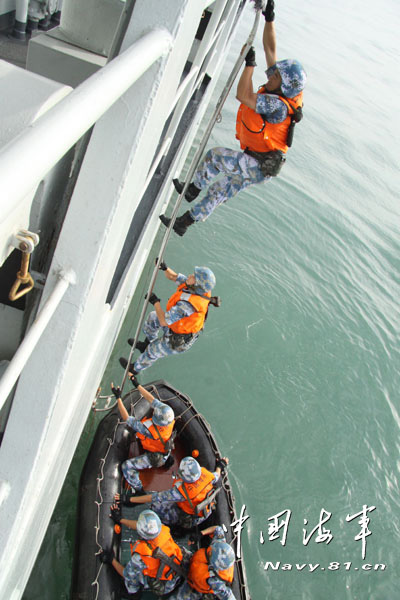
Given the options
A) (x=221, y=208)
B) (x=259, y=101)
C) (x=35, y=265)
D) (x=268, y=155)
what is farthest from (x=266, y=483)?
(x=221, y=208)

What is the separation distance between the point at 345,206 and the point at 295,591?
1124cm

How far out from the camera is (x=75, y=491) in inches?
231

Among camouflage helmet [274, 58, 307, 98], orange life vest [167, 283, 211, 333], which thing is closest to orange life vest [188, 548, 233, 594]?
orange life vest [167, 283, 211, 333]

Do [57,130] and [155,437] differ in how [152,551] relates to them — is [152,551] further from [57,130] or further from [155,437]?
[57,130]

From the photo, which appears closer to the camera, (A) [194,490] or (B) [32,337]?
(B) [32,337]

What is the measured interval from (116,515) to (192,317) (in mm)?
2476

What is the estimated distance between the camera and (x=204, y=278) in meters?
5.70

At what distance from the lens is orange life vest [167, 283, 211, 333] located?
5.67 metres

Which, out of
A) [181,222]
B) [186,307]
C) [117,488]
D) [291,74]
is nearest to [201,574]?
[117,488]

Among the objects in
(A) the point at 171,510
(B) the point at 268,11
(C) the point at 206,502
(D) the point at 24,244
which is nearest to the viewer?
(D) the point at 24,244

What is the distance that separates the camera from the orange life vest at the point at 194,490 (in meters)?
5.20

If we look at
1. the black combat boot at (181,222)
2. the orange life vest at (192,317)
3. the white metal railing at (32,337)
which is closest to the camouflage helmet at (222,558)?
the orange life vest at (192,317)

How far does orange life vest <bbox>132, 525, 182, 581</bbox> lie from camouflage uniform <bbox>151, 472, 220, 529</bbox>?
554 millimetres

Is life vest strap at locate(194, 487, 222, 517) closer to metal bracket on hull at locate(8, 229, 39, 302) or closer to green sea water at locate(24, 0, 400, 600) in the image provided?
green sea water at locate(24, 0, 400, 600)
